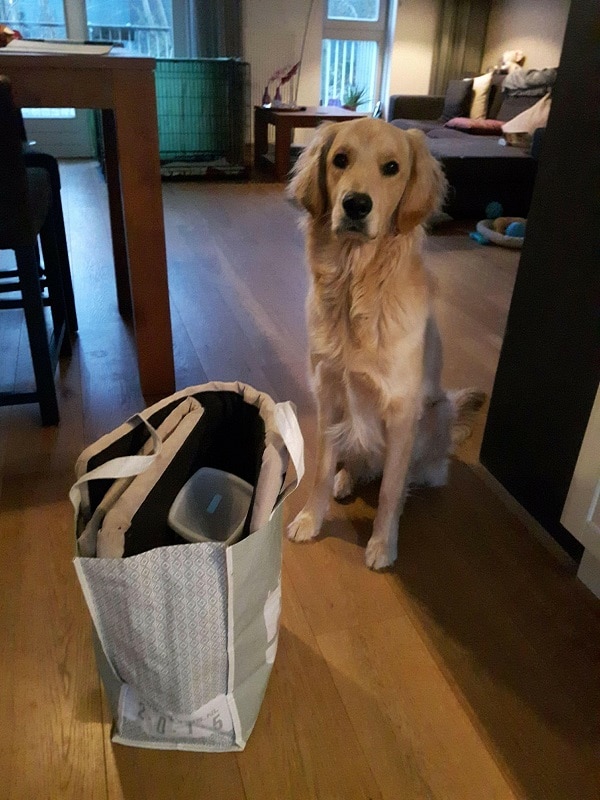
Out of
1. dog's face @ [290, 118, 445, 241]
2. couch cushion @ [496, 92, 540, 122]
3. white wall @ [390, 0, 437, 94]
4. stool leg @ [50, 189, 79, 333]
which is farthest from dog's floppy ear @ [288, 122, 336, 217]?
white wall @ [390, 0, 437, 94]

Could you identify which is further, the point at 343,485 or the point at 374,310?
the point at 343,485

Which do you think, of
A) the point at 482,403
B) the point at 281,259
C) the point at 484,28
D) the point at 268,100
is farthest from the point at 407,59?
the point at 482,403

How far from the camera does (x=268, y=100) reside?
5.56 m

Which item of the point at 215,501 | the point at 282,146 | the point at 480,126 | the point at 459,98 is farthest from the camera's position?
the point at 459,98

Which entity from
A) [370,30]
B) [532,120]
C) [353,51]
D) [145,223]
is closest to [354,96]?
[353,51]

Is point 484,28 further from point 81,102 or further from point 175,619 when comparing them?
point 175,619

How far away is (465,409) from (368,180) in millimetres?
846

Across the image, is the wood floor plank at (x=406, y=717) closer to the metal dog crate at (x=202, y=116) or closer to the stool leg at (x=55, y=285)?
the stool leg at (x=55, y=285)

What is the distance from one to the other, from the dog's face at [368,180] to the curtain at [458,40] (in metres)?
6.54

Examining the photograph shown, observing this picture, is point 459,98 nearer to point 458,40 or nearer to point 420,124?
point 420,124

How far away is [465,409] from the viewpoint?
1797 millimetres

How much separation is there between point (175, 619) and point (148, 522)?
0.15 m

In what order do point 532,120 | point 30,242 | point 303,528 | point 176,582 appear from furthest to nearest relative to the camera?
point 532,120
point 30,242
point 303,528
point 176,582

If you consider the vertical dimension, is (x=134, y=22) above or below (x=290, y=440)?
above
